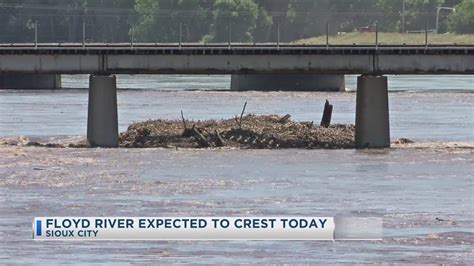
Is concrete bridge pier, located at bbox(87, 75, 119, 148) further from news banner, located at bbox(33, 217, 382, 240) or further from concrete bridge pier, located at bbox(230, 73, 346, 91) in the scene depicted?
concrete bridge pier, located at bbox(230, 73, 346, 91)

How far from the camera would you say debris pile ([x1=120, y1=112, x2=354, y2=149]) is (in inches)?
3356

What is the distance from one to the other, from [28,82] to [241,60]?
245 ft

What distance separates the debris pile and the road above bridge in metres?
2.64

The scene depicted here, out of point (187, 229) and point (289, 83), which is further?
point (289, 83)

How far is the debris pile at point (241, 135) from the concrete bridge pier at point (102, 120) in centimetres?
183

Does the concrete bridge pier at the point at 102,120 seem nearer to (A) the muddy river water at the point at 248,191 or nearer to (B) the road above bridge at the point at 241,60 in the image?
(A) the muddy river water at the point at 248,191

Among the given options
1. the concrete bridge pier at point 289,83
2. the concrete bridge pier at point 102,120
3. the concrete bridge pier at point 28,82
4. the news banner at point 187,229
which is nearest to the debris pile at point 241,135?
the concrete bridge pier at point 102,120

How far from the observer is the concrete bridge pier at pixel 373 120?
8381cm

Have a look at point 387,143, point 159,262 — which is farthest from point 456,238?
point 387,143

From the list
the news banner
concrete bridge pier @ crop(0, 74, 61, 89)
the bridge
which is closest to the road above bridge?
the bridge

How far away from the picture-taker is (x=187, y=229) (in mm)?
42250

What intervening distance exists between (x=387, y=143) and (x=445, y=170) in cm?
1211

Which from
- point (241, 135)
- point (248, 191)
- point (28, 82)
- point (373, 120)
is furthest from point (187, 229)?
point (28, 82)

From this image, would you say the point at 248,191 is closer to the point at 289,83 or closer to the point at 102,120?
the point at 102,120
